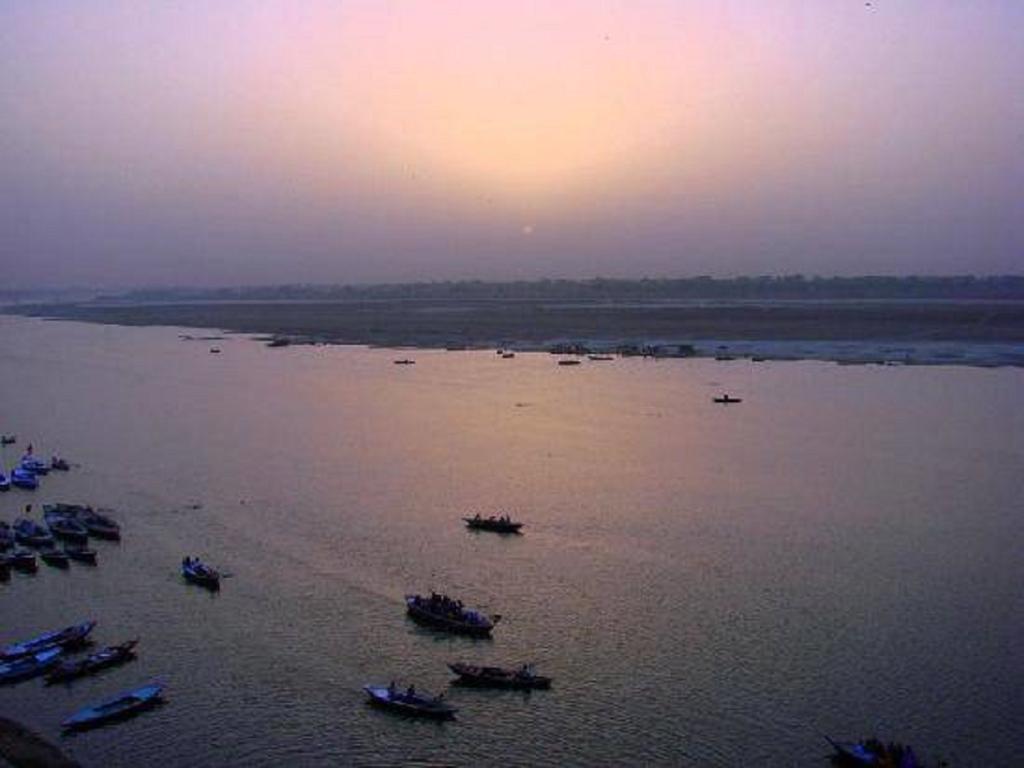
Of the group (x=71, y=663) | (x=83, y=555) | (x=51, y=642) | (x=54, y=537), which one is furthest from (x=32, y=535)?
(x=71, y=663)

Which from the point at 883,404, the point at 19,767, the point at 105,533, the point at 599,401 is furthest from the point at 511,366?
the point at 19,767

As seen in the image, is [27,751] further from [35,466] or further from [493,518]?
[35,466]

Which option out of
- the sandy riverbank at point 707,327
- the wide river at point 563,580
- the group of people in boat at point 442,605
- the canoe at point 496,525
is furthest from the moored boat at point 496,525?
the sandy riverbank at point 707,327

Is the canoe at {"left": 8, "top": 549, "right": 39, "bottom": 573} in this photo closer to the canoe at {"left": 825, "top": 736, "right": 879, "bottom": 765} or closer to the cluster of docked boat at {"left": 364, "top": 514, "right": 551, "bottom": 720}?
the cluster of docked boat at {"left": 364, "top": 514, "right": 551, "bottom": 720}

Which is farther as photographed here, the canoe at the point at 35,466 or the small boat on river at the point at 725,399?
the small boat on river at the point at 725,399

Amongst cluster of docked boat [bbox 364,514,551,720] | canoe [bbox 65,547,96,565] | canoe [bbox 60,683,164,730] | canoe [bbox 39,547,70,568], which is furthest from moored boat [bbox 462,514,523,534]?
canoe [bbox 60,683,164,730]

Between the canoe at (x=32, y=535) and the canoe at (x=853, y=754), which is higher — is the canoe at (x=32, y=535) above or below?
above

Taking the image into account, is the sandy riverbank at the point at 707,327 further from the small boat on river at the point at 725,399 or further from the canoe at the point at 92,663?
the canoe at the point at 92,663

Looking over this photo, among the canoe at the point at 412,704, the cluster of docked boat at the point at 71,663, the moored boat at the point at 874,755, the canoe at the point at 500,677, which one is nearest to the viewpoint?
the moored boat at the point at 874,755
